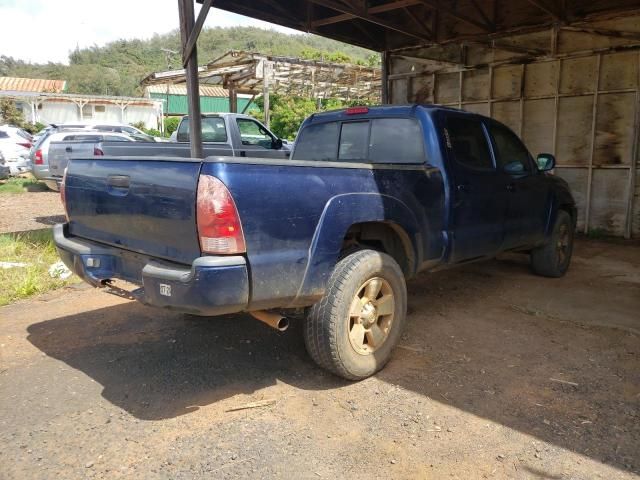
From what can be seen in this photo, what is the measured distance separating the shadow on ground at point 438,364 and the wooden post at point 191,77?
1.66m

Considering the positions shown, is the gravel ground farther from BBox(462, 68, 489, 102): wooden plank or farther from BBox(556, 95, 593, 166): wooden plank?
BBox(556, 95, 593, 166): wooden plank

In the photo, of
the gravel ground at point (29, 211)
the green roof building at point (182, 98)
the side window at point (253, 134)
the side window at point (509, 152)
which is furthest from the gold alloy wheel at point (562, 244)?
the green roof building at point (182, 98)

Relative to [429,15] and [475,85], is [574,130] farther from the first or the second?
[429,15]

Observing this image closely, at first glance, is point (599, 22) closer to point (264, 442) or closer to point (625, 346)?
point (625, 346)

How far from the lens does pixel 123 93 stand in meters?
71.9

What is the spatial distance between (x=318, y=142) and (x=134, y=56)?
10508 cm

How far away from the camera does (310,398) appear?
11.6 feet

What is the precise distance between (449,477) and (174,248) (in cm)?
195

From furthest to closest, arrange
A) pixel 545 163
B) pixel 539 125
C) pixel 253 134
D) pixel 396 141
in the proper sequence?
pixel 253 134, pixel 539 125, pixel 545 163, pixel 396 141

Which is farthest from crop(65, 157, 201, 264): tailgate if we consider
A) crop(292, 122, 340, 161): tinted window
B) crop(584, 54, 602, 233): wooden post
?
crop(584, 54, 602, 233): wooden post

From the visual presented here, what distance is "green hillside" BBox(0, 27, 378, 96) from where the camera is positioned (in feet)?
244

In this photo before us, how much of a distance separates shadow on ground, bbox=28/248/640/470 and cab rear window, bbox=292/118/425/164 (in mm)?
1553

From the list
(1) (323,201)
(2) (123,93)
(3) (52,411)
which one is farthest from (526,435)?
(2) (123,93)

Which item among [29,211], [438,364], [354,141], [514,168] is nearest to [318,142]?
[354,141]
